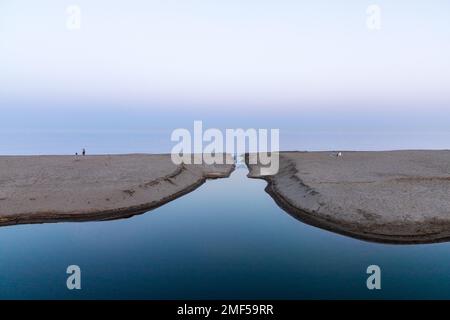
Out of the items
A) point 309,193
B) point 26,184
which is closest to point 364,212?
point 309,193

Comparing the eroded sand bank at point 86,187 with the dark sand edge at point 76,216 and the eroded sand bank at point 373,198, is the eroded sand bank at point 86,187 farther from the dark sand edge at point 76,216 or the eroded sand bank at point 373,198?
the eroded sand bank at point 373,198

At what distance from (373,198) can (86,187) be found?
19.7 meters

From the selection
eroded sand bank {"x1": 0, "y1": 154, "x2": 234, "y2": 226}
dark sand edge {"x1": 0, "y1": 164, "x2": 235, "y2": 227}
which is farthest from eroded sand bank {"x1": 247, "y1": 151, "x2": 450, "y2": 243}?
dark sand edge {"x1": 0, "y1": 164, "x2": 235, "y2": 227}

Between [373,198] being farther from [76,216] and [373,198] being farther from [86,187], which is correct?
[86,187]

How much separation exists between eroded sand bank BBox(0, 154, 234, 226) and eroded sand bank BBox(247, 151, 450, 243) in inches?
378

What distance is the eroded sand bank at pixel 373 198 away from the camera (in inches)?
723

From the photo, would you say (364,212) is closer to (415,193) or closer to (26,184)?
(415,193)

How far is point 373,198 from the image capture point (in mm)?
22000

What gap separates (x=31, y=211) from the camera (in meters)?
21.7

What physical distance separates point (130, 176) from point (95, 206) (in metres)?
7.92

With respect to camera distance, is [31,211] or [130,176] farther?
[130,176]

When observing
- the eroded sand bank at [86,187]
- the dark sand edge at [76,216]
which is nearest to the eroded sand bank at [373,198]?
the eroded sand bank at [86,187]

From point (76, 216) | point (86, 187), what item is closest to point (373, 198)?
point (76, 216)

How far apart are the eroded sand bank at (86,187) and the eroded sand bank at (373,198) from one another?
31.5 ft
